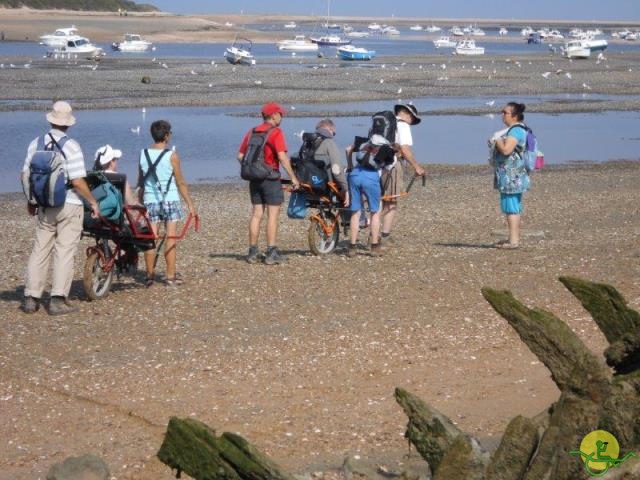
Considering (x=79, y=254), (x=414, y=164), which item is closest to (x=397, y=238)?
(x=414, y=164)

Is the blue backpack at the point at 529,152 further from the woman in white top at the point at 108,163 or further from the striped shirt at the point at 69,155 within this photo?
the striped shirt at the point at 69,155

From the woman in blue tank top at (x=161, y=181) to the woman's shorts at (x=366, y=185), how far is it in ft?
7.28

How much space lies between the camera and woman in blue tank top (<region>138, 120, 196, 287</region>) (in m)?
11.2

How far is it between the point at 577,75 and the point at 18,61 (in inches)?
1325

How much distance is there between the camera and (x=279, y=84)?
56.4m

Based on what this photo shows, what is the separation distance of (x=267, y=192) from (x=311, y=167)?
0.77m

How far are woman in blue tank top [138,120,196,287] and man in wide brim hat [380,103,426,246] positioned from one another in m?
2.89

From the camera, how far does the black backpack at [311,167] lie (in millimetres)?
12797

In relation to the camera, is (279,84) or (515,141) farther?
(279,84)

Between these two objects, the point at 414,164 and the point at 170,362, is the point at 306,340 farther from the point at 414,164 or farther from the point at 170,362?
the point at 414,164

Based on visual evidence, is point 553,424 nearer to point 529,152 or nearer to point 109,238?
point 109,238

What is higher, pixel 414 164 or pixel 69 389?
pixel 414 164

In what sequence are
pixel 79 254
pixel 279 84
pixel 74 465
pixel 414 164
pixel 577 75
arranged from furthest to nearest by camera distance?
1. pixel 577 75
2. pixel 279 84
3. pixel 79 254
4. pixel 414 164
5. pixel 74 465

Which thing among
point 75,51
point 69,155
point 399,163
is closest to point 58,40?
point 75,51
